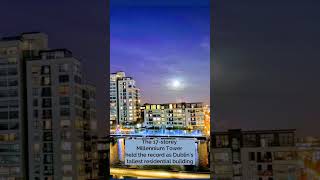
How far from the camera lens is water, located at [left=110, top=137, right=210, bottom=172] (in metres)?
3.89

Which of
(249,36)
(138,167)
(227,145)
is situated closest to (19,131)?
(138,167)

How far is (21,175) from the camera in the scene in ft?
13.3

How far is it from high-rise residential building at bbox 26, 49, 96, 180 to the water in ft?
0.86

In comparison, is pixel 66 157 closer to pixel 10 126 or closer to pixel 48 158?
pixel 48 158

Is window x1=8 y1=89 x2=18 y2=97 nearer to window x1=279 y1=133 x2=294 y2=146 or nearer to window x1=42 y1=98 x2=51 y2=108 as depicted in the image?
window x1=42 y1=98 x2=51 y2=108

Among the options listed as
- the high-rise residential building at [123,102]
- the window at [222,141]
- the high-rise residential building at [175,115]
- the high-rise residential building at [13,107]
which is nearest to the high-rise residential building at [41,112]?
the high-rise residential building at [13,107]

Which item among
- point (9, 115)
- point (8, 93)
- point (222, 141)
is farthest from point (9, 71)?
point (222, 141)

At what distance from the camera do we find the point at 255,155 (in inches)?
163

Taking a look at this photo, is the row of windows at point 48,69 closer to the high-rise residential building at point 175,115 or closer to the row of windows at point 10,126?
the row of windows at point 10,126

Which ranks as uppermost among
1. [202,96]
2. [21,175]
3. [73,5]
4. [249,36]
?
[73,5]

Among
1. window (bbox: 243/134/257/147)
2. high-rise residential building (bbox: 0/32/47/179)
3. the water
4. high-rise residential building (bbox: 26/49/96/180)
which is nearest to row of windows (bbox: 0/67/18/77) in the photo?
high-rise residential building (bbox: 0/32/47/179)

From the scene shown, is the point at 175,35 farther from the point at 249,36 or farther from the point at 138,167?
the point at 138,167

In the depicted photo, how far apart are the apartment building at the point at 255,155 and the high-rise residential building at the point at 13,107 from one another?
69.7 inches

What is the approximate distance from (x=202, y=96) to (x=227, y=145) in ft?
1.78
